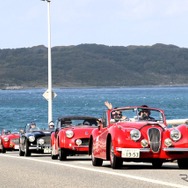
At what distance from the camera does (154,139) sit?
701 inches

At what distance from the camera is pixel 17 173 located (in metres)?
17.5

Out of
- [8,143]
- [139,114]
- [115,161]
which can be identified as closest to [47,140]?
[8,143]

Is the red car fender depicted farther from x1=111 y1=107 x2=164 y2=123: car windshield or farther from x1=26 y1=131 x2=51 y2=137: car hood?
x1=26 y1=131 x2=51 y2=137: car hood

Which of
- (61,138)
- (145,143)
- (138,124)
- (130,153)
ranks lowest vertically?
(130,153)

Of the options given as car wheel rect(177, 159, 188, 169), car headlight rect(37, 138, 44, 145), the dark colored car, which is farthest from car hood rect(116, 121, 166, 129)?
car headlight rect(37, 138, 44, 145)

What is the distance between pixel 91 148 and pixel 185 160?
3284mm

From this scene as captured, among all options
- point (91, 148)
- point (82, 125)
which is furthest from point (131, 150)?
point (82, 125)

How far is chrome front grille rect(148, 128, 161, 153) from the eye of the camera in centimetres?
1772

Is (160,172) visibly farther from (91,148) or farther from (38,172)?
(91,148)

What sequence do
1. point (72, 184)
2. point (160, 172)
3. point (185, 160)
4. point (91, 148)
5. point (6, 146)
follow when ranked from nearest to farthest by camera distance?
1. point (72, 184)
2. point (160, 172)
3. point (185, 160)
4. point (91, 148)
5. point (6, 146)

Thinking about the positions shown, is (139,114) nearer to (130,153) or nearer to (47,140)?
(130,153)

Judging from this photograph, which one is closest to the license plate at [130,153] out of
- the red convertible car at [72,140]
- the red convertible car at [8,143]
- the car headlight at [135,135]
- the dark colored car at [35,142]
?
the car headlight at [135,135]

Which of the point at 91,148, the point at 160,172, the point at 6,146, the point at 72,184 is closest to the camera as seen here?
the point at 72,184

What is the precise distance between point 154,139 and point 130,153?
58 cm
